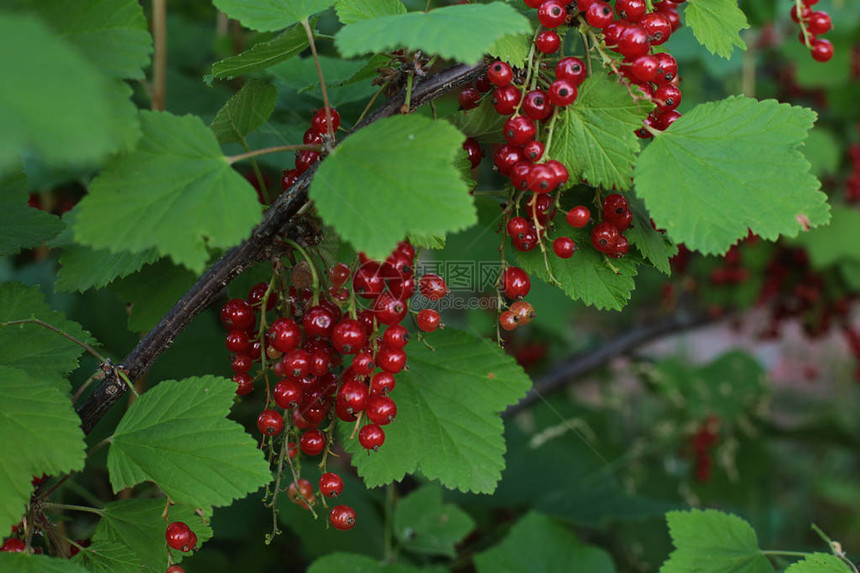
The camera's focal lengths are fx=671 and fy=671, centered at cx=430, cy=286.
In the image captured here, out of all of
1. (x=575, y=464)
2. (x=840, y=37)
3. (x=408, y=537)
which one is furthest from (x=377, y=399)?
(x=840, y=37)

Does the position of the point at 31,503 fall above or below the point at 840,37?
above

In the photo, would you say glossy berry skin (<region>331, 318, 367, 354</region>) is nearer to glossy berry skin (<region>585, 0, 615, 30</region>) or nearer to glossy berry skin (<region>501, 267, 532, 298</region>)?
glossy berry skin (<region>501, 267, 532, 298</region>)

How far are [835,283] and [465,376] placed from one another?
1.91 m

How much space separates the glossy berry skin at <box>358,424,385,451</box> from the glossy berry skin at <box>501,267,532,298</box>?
0.76 ft

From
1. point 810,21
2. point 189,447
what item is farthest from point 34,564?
point 810,21

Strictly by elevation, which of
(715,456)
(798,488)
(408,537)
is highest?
(408,537)

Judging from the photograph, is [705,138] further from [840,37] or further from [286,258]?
[840,37]

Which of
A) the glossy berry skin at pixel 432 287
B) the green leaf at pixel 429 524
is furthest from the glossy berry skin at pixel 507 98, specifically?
the green leaf at pixel 429 524

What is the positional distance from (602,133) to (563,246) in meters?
0.14

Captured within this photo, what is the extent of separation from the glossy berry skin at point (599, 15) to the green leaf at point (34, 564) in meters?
0.79

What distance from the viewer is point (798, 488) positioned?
335 cm

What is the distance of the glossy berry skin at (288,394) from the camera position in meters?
0.74

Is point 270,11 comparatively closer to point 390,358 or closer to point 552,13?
point 552,13

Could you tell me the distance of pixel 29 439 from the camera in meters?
0.65
